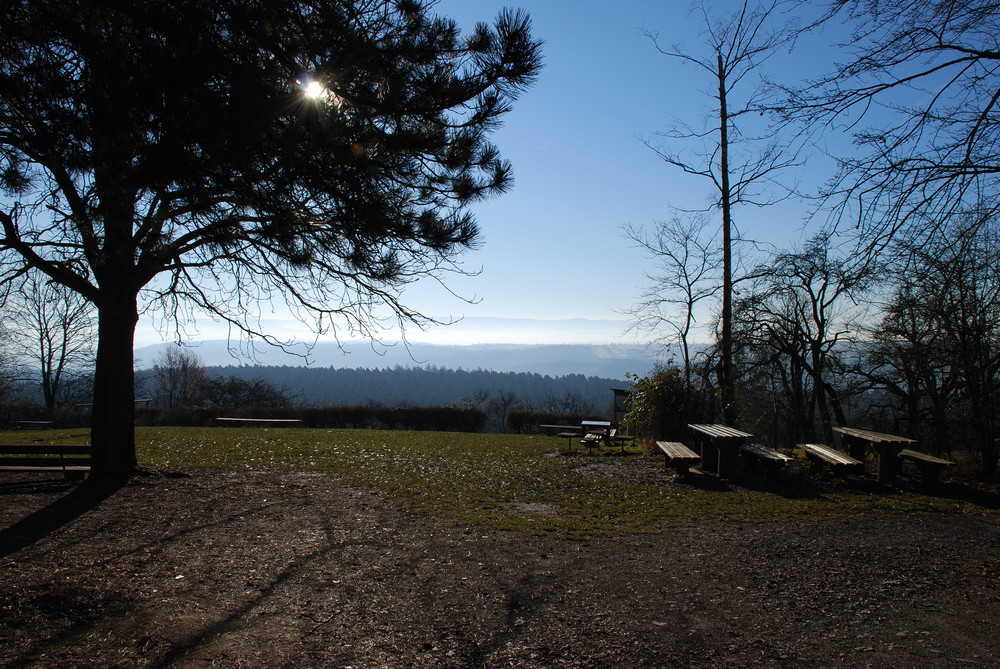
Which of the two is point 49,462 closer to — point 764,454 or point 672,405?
point 764,454

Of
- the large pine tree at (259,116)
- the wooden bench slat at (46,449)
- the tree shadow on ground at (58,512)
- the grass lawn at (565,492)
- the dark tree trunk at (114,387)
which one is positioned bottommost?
the grass lawn at (565,492)

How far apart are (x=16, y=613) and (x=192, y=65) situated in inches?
134

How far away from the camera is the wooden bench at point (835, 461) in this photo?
8688 mm

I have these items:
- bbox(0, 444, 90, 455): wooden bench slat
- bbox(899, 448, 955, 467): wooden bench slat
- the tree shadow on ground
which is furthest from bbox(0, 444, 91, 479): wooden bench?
bbox(899, 448, 955, 467): wooden bench slat

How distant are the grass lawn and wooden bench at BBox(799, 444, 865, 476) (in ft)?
0.84

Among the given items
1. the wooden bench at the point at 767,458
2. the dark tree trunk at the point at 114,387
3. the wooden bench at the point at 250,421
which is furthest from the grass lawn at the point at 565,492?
the wooden bench at the point at 250,421

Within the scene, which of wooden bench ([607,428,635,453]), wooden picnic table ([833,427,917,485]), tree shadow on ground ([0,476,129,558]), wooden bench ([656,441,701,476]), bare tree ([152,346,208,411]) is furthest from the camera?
bare tree ([152,346,208,411])

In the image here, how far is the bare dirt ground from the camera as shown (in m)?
3.19

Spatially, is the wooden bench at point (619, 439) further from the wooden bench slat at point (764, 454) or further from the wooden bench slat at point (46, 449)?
the wooden bench slat at point (46, 449)

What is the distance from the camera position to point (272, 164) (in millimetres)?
4133

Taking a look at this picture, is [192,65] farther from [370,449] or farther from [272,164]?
[370,449]

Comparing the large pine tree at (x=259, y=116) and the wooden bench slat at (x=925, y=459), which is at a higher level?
the large pine tree at (x=259, y=116)

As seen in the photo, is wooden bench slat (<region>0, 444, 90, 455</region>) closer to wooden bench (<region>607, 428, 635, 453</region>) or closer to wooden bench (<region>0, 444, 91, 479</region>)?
wooden bench (<region>0, 444, 91, 479</region>)

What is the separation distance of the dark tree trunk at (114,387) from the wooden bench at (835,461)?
1027 centimetres
